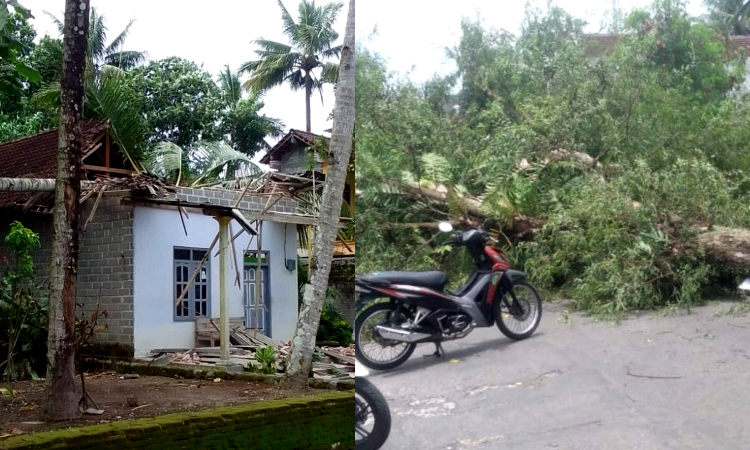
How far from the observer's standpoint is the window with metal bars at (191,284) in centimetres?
991

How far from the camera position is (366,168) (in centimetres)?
188

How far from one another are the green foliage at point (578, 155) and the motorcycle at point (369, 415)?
272mm

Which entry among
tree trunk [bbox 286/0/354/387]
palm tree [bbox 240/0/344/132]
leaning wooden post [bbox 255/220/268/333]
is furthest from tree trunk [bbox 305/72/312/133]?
tree trunk [bbox 286/0/354/387]

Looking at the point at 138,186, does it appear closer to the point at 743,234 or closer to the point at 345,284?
the point at 345,284

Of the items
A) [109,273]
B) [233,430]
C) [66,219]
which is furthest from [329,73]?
[233,430]

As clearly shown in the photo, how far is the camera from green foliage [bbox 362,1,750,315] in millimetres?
1771

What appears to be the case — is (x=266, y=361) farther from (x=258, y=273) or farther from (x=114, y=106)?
(x=114, y=106)

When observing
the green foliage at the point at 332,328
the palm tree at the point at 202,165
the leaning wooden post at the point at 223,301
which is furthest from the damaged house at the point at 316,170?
the leaning wooden post at the point at 223,301

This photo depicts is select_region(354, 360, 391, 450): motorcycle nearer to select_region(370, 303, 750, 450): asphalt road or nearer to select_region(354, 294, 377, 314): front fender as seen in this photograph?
select_region(370, 303, 750, 450): asphalt road

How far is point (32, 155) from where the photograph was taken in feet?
34.4

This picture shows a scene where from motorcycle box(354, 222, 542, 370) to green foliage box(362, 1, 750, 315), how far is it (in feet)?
0.11

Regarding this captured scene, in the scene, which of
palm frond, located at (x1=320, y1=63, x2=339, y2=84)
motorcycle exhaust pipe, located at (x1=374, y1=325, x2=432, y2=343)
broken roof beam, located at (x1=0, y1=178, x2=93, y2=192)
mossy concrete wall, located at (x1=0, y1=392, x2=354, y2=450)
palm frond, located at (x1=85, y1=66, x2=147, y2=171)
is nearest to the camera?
motorcycle exhaust pipe, located at (x1=374, y1=325, x2=432, y2=343)

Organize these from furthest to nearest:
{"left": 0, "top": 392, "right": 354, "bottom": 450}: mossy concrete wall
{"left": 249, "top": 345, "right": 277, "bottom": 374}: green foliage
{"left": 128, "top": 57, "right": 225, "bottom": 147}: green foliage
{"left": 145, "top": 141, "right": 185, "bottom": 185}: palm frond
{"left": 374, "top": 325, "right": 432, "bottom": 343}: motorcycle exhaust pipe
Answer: {"left": 128, "top": 57, "right": 225, "bottom": 147}: green foliage → {"left": 145, "top": 141, "right": 185, "bottom": 185}: palm frond → {"left": 249, "top": 345, "right": 277, "bottom": 374}: green foliage → {"left": 0, "top": 392, "right": 354, "bottom": 450}: mossy concrete wall → {"left": 374, "top": 325, "right": 432, "bottom": 343}: motorcycle exhaust pipe

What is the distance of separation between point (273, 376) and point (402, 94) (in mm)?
6506
